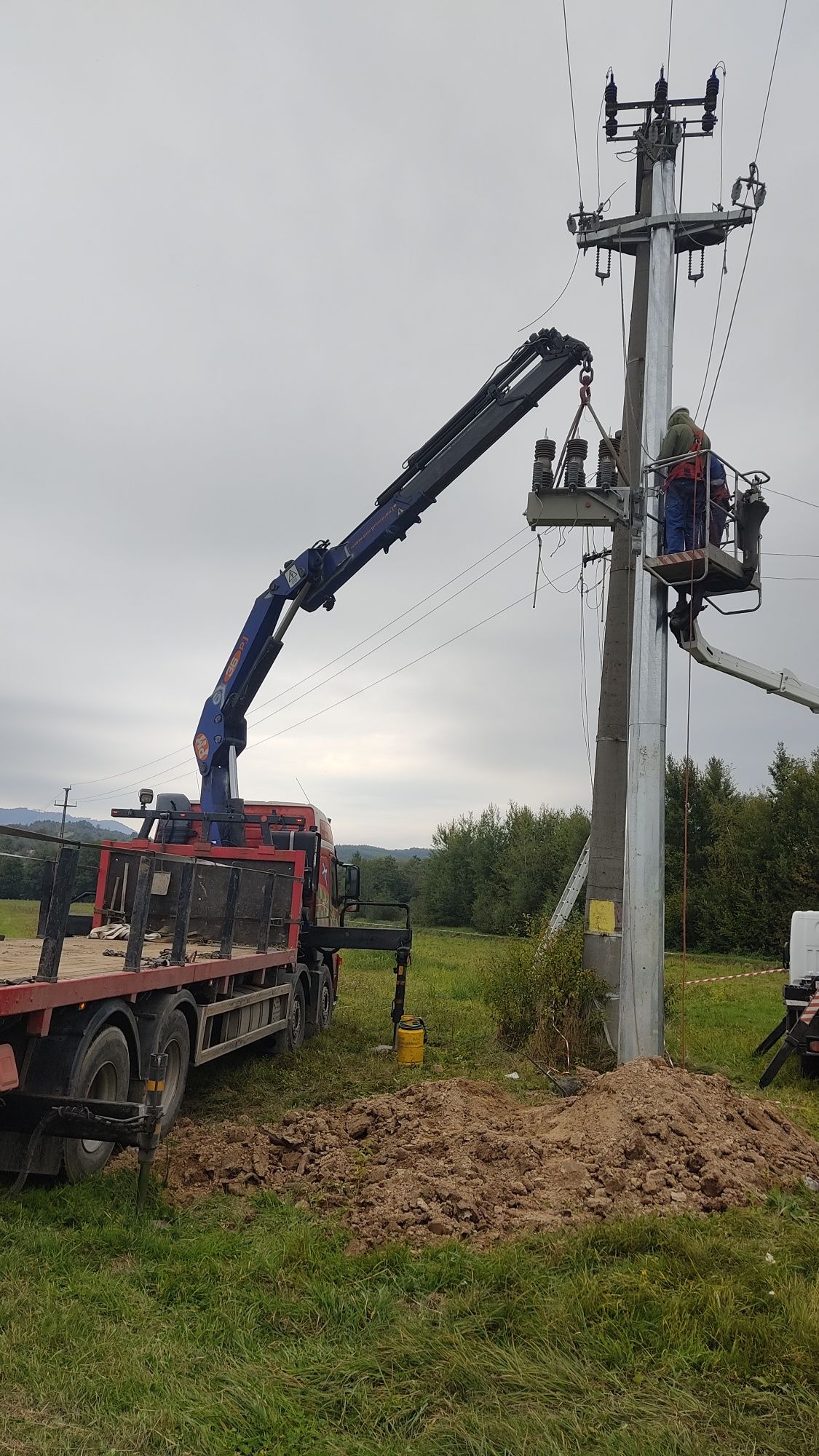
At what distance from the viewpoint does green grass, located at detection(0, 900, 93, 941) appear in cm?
1123

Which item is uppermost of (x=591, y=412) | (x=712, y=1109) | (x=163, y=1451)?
(x=591, y=412)

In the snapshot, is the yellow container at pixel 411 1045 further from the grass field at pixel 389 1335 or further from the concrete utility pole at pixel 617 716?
the grass field at pixel 389 1335

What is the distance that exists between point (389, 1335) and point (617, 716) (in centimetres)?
904

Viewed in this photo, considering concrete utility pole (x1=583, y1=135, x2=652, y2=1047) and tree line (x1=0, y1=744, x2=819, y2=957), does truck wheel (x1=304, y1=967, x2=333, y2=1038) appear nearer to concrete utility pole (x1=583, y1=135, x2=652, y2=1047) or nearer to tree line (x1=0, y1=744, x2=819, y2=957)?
concrete utility pole (x1=583, y1=135, x2=652, y2=1047)

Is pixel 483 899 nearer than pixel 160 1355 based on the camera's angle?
No

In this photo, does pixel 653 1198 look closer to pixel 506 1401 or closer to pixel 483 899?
pixel 506 1401

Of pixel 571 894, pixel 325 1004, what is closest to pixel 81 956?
pixel 325 1004

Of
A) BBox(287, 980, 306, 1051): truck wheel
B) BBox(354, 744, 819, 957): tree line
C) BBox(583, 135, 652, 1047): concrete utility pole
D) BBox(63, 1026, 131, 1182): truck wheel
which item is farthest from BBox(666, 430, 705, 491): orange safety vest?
BBox(354, 744, 819, 957): tree line

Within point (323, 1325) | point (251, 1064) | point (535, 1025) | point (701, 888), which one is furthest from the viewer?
point (701, 888)

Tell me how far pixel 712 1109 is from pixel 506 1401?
400 cm

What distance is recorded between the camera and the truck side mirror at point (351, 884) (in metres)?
13.6

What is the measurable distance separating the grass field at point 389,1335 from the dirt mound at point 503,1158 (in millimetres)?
285

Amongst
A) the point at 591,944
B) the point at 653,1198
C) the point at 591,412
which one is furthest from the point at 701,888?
the point at 653,1198

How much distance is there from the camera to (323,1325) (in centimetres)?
421
